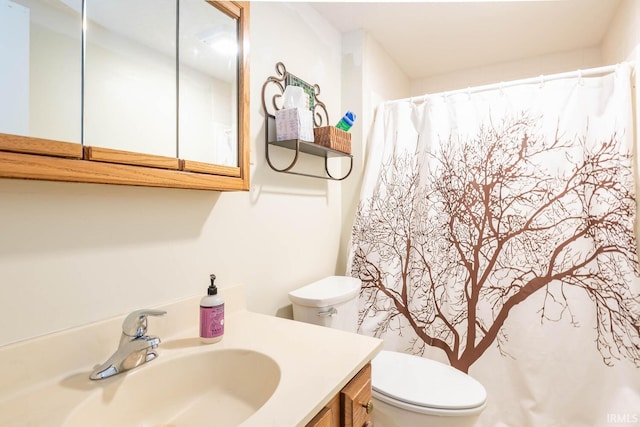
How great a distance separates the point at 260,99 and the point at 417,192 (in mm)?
1012

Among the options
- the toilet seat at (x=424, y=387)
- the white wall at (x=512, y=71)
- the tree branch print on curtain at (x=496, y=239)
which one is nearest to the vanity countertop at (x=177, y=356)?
the toilet seat at (x=424, y=387)

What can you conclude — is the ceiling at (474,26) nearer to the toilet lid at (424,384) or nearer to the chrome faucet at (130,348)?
the chrome faucet at (130,348)

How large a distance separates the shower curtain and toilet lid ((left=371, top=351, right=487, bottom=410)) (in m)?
0.38

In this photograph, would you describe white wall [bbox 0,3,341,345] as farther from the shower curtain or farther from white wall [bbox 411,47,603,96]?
white wall [bbox 411,47,603,96]

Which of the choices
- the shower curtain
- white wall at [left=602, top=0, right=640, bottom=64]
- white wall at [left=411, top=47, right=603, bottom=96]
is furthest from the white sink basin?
white wall at [left=411, top=47, right=603, bottom=96]

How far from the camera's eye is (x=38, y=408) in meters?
0.62

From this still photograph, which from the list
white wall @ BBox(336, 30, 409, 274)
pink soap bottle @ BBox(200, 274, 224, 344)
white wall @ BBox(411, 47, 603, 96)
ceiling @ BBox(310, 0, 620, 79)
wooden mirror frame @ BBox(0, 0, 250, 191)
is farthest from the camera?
white wall @ BBox(411, 47, 603, 96)

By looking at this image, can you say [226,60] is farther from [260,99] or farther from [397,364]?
[397,364]

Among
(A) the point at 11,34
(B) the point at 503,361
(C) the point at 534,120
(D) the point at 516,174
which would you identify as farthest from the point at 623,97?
(A) the point at 11,34

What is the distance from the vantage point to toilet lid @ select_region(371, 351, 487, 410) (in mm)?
1164

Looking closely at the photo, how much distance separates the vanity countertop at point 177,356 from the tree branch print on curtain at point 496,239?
96 centimetres

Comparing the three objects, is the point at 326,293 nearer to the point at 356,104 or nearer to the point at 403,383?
the point at 403,383

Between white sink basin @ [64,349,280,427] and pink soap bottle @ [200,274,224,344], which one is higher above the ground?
pink soap bottle @ [200,274,224,344]

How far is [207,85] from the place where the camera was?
1031mm
